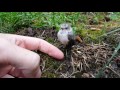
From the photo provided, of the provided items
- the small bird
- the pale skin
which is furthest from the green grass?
the pale skin

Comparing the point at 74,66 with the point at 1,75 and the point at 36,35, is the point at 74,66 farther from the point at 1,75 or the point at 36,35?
the point at 1,75

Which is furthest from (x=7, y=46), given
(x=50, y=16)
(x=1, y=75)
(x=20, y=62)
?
(x=50, y=16)

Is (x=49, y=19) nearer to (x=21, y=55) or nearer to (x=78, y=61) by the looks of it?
(x=78, y=61)

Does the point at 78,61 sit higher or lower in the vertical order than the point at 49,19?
lower

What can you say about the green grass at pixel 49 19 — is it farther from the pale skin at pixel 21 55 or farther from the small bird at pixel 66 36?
the pale skin at pixel 21 55

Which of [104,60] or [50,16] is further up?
[50,16]

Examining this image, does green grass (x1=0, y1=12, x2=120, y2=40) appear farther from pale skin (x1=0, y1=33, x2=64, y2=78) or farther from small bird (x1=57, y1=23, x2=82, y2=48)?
pale skin (x1=0, y1=33, x2=64, y2=78)

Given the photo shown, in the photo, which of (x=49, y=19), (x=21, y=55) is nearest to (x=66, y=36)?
(x=49, y=19)
